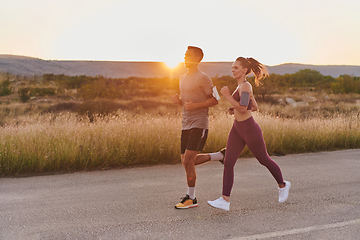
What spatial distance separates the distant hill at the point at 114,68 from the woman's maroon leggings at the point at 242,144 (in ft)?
393

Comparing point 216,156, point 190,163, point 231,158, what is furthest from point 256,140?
point 190,163

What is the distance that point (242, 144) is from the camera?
4.68 metres

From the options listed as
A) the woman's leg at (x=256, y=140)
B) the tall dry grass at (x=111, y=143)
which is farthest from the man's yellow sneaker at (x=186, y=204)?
the tall dry grass at (x=111, y=143)

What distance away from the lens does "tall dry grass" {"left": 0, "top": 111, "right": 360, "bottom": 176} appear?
7.34m

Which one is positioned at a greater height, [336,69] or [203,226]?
[336,69]

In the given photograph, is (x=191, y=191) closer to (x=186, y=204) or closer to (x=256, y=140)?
(x=186, y=204)

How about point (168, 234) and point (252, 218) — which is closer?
point (168, 234)

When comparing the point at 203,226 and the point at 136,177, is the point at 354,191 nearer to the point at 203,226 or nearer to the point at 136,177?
the point at 203,226

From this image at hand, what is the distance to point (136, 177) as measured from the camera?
6762mm

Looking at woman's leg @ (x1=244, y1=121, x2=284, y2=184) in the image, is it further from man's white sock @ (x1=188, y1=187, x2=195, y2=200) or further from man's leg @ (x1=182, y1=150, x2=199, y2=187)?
man's white sock @ (x1=188, y1=187, x2=195, y2=200)

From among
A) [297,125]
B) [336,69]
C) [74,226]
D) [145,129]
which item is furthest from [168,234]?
[336,69]

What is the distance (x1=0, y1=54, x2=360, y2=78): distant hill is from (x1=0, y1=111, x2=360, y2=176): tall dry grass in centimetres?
11443

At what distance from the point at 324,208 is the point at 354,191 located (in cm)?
131

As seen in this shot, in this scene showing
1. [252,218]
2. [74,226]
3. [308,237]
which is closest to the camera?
[308,237]
